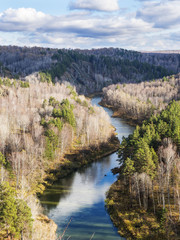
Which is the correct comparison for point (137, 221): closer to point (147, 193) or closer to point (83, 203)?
point (147, 193)

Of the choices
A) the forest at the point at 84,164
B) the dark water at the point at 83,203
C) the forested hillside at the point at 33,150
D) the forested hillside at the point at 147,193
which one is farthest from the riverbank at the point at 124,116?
the forested hillside at the point at 147,193

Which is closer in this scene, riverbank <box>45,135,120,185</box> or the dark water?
the dark water

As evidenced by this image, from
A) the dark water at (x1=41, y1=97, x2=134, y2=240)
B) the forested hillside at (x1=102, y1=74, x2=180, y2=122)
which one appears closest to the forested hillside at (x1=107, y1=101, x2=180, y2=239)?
the dark water at (x1=41, y1=97, x2=134, y2=240)

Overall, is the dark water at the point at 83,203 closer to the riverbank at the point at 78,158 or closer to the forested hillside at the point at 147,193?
the riverbank at the point at 78,158

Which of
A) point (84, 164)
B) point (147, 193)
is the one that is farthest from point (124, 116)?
point (147, 193)

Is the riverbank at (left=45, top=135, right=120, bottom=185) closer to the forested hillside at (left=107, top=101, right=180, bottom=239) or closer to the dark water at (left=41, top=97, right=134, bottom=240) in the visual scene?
the dark water at (left=41, top=97, right=134, bottom=240)

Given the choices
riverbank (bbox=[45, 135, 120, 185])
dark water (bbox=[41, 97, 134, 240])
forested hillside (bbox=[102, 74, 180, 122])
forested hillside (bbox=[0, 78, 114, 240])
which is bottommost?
dark water (bbox=[41, 97, 134, 240])

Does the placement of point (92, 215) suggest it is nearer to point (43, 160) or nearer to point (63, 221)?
point (63, 221)
